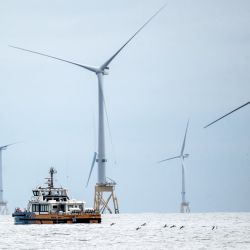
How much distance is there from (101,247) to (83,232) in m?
40.1

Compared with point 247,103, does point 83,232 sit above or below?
below

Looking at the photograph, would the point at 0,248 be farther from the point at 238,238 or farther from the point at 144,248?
the point at 238,238

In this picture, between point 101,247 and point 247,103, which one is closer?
point 101,247

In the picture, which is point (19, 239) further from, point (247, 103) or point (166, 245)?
point (247, 103)

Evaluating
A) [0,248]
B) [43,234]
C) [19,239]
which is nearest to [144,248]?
[0,248]

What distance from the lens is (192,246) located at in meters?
151

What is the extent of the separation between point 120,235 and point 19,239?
1917cm

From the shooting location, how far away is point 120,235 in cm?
18225

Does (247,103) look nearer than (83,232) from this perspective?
Yes

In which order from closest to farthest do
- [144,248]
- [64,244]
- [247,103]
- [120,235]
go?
1. [144,248]
2. [64,244]
3. [247,103]
4. [120,235]

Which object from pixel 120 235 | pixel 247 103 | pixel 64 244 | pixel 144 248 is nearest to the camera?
pixel 144 248

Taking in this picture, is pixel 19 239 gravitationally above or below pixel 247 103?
below

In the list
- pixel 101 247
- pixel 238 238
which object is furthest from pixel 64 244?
pixel 238 238

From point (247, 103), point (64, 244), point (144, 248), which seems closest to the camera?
point (144, 248)
